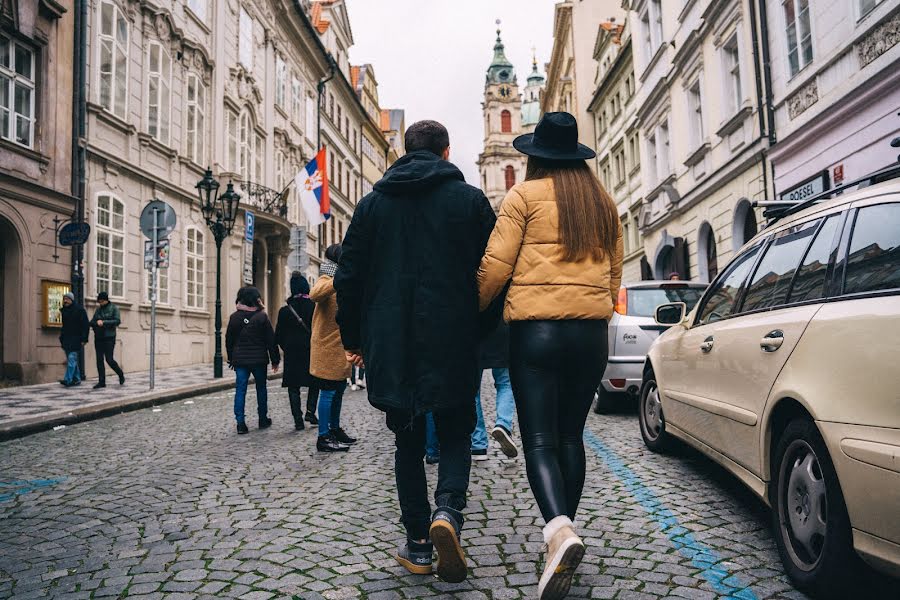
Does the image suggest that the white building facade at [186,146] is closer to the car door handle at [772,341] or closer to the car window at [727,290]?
the car window at [727,290]

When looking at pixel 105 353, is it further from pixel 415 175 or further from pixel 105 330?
pixel 415 175

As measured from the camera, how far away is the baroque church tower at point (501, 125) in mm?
94125

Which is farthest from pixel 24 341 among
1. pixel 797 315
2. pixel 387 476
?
pixel 797 315

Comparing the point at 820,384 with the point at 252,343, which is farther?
the point at 252,343

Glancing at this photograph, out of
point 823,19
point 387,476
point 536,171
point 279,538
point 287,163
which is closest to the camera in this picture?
point 536,171

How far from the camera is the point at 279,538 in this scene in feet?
12.6

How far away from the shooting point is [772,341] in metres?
3.33

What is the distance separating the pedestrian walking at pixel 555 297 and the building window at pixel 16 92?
1315cm

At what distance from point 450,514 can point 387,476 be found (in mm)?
2439

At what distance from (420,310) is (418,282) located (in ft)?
0.40

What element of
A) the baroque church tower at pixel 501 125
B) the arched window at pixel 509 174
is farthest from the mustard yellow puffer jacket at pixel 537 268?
the arched window at pixel 509 174

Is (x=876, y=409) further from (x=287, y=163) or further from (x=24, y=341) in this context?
(x=287, y=163)

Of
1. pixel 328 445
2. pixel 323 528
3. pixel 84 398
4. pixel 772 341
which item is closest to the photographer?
pixel 772 341

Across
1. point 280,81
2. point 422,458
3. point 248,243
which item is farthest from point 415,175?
point 280,81
